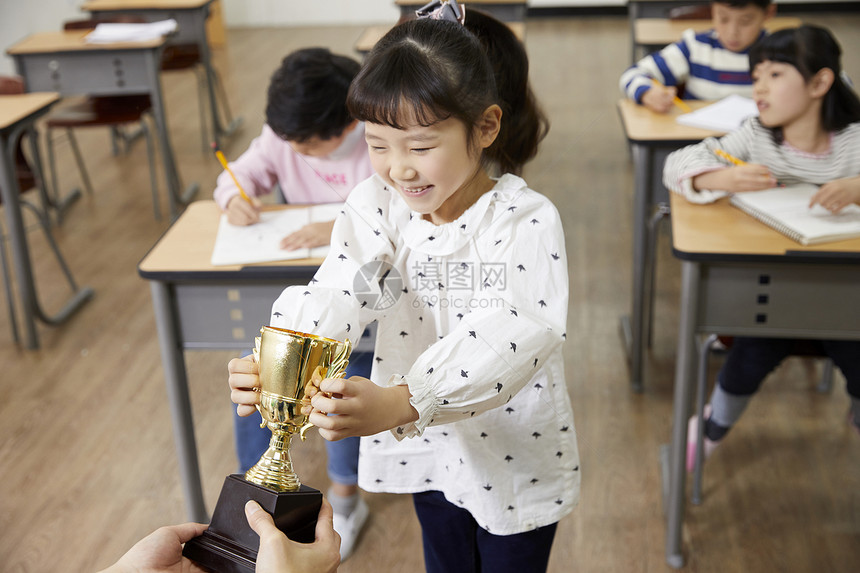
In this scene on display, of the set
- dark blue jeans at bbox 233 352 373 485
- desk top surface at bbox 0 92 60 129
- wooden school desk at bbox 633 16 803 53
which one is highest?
wooden school desk at bbox 633 16 803 53

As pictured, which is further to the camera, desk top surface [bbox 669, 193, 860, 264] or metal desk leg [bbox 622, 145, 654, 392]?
metal desk leg [bbox 622, 145, 654, 392]

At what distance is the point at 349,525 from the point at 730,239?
101cm

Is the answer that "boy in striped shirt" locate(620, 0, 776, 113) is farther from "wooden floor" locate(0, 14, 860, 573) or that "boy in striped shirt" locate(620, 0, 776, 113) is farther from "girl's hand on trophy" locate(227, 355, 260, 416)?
"girl's hand on trophy" locate(227, 355, 260, 416)

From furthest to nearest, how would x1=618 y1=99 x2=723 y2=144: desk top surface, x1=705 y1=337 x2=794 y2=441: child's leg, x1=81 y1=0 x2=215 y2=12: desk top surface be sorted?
x1=81 y1=0 x2=215 y2=12: desk top surface → x1=618 y1=99 x2=723 y2=144: desk top surface → x1=705 y1=337 x2=794 y2=441: child's leg

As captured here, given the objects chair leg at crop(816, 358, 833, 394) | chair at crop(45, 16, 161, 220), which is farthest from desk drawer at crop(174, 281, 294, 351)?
chair at crop(45, 16, 161, 220)

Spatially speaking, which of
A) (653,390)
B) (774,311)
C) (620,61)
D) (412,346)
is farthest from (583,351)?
(620,61)

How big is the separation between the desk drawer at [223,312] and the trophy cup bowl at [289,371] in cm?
80

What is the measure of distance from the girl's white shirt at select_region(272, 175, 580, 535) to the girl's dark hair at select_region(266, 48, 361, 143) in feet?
2.47

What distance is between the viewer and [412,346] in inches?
38.8

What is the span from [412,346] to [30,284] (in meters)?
2.14

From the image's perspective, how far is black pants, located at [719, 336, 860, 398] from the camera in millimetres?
1683

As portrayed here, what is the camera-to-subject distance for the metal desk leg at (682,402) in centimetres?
155

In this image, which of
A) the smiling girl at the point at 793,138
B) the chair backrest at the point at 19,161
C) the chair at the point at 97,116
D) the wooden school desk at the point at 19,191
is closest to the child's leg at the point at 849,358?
the smiling girl at the point at 793,138

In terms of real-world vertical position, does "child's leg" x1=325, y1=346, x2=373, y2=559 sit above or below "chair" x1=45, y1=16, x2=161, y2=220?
below
